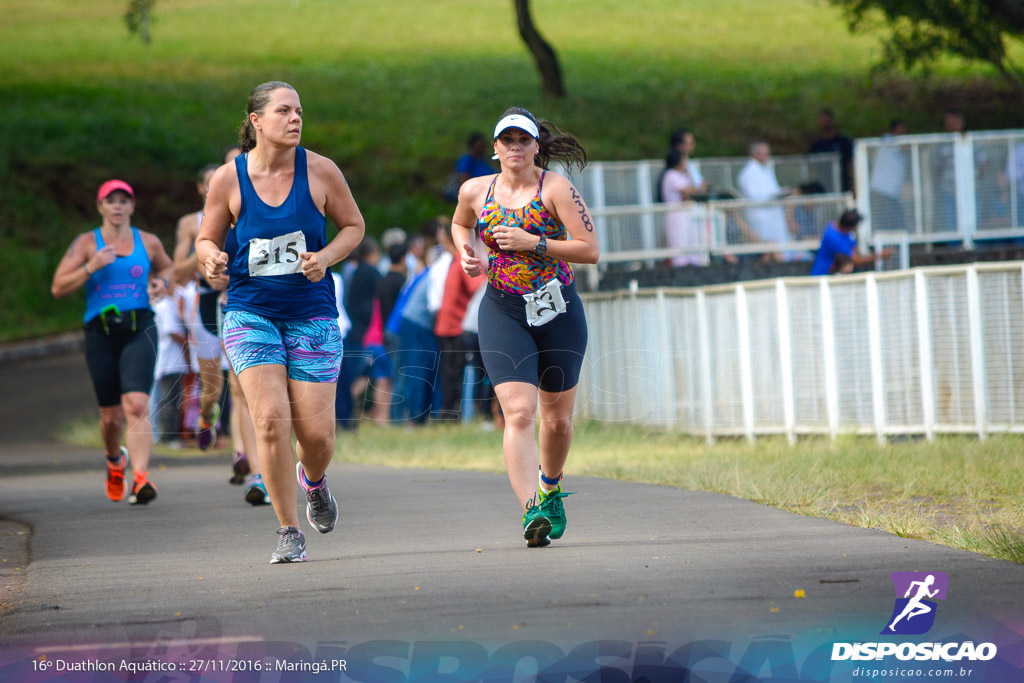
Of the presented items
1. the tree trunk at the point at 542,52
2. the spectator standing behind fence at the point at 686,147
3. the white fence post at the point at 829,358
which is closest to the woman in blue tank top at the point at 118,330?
the white fence post at the point at 829,358

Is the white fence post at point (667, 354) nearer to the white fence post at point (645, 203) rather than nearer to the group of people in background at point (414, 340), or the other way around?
the group of people in background at point (414, 340)

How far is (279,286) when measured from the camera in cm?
699

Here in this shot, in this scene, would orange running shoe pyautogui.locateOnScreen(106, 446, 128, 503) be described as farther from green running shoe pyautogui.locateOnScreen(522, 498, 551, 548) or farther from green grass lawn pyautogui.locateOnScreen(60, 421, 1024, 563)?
green running shoe pyautogui.locateOnScreen(522, 498, 551, 548)

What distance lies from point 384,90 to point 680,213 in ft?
105

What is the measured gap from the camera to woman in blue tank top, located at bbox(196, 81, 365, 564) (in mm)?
6926

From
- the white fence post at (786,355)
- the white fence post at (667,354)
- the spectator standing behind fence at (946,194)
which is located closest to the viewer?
the white fence post at (786,355)

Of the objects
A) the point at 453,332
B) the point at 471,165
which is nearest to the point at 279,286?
the point at 453,332

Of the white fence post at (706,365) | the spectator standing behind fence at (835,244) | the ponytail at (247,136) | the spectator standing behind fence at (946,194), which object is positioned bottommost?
the white fence post at (706,365)

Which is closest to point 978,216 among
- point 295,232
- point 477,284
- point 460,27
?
point 477,284

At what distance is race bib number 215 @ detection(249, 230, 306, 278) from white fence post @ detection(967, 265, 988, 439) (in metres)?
6.33

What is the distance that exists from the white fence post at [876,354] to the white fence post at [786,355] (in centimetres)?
83

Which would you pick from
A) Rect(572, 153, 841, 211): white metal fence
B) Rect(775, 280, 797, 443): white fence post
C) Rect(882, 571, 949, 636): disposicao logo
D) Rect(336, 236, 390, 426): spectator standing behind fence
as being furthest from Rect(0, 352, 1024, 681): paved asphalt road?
Rect(572, 153, 841, 211): white metal fence

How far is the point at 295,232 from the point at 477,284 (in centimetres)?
890

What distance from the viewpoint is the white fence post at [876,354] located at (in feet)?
39.4
